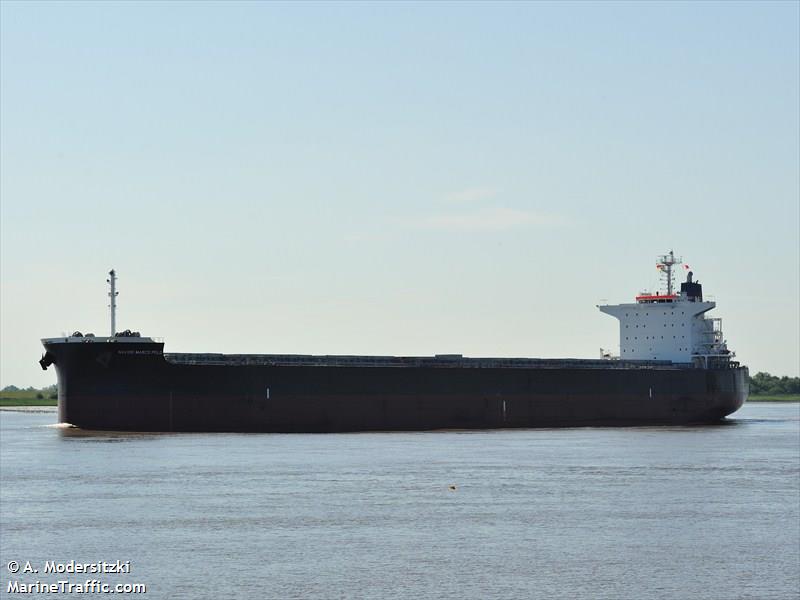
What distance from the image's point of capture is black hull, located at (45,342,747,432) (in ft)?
177

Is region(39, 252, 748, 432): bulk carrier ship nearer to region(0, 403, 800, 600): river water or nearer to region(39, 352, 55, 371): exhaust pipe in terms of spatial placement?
region(39, 352, 55, 371): exhaust pipe

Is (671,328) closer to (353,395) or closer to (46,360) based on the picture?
(353,395)

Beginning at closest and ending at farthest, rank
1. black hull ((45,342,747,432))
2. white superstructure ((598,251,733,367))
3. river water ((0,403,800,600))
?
river water ((0,403,800,600)), black hull ((45,342,747,432)), white superstructure ((598,251,733,367))

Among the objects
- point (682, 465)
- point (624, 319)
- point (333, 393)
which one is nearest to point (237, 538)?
→ point (682, 465)

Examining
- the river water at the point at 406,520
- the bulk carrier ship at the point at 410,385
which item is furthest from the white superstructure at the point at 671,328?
the river water at the point at 406,520

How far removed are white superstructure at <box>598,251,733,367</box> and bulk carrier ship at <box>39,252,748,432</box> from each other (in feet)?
0.26

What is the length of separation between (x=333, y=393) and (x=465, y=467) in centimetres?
1831

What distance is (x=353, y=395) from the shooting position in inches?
2323

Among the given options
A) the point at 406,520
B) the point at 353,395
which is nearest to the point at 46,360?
the point at 353,395

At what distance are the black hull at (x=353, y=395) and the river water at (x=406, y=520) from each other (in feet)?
19.1

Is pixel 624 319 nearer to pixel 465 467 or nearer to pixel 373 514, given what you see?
pixel 465 467

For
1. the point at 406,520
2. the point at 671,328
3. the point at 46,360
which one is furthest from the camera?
the point at 671,328

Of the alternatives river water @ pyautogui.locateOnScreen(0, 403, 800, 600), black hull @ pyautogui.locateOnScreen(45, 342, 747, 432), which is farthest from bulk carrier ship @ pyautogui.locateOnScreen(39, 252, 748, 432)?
river water @ pyautogui.locateOnScreen(0, 403, 800, 600)

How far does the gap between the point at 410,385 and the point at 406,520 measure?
1229 inches
